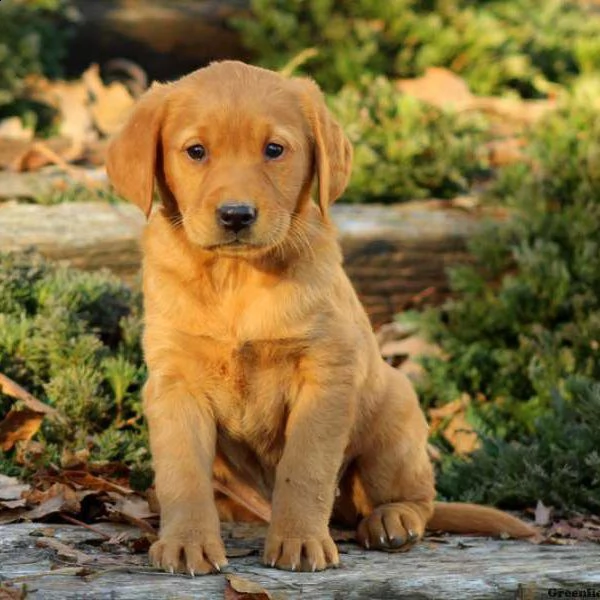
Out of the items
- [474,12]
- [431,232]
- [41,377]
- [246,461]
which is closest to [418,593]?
[246,461]

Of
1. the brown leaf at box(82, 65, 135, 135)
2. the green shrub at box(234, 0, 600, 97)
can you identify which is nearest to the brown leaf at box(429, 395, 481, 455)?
the brown leaf at box(82, 65, 135, 135)

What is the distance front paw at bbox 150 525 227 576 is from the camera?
4.08m

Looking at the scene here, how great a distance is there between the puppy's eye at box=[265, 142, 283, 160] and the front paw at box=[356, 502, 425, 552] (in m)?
1.36

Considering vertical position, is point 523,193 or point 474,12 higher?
point 474,12

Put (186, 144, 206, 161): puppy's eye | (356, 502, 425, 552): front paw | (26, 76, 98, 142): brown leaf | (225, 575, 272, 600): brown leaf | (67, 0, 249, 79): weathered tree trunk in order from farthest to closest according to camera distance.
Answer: (67, 0, 249, 79): weathered tree trunk → (26, 76, 98, 142): brown leaf → (356, 502, 425, 552): front paw → (186, 144, 206, 161): puppy's eye → (225, 575, 272, 600): brown leaf

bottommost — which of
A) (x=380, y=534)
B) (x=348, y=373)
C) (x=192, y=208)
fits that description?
(x=380, y=534)

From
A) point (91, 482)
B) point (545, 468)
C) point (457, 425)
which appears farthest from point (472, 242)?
point (91, 482)

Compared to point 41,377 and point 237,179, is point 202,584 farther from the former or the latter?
point 41,377

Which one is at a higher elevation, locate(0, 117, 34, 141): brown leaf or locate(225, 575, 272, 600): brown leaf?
locate(0, 117, 34, 141): brown leaf

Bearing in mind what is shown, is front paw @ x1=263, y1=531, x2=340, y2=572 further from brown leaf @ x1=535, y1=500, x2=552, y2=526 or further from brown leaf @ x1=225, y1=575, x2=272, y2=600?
brown leaf @ x1=535, y1=500, x2=552, y2=526

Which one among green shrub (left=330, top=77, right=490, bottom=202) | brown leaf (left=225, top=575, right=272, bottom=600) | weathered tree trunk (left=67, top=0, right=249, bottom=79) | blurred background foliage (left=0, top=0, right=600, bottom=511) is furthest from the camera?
weathered tree trunk (left=67, top=0, right=249, bottom=79)

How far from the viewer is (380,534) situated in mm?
4766

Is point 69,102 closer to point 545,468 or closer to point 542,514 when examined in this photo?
point 545,468

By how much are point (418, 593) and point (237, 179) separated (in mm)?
1390
